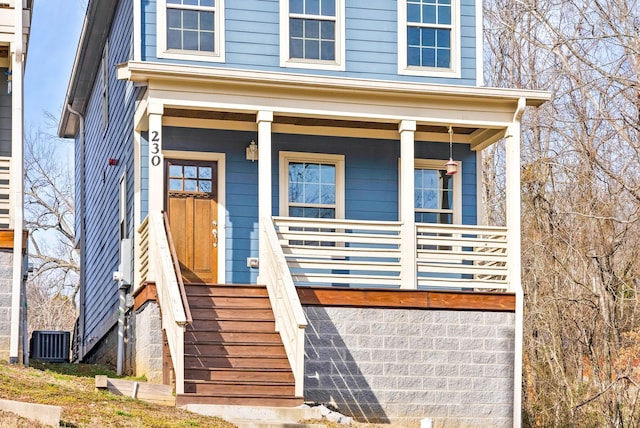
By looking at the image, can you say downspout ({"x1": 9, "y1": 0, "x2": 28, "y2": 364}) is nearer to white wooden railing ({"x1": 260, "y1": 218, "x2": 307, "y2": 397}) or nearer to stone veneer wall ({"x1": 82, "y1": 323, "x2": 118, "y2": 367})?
stone veneer wall ({"x1": 82, "y1": 323, "x2": 118, "y2": 367})

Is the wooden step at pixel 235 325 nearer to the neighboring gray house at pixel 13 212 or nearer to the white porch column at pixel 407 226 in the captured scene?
the white porch column at pixel 407 226

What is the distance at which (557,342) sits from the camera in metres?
22.6

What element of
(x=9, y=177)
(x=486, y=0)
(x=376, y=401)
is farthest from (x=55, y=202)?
(x=376, y=401)

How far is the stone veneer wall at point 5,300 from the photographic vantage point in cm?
1456

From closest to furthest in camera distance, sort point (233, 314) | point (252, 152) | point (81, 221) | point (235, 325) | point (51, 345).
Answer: point (235, 325)
point (233, 314)
point (252, 152)
point (51, 345)
point (81, 221)

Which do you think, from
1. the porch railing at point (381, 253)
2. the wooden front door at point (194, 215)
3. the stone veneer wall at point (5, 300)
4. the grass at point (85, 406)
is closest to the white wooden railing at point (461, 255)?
the porch railing at point (381, 253)

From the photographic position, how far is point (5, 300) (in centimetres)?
1466

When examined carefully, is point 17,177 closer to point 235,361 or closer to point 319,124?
point 235,361

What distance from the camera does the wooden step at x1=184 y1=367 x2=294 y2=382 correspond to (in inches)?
505

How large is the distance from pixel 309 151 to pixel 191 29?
7.97 ft

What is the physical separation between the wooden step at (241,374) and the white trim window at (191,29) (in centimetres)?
521

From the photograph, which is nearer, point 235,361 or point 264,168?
point 235,361

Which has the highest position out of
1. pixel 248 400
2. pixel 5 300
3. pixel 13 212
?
pixel 13 212

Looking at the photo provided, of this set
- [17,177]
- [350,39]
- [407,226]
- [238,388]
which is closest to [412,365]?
[407,226]
